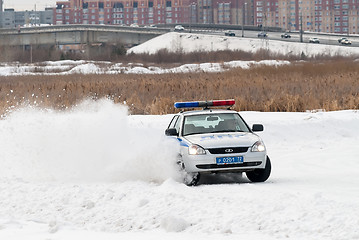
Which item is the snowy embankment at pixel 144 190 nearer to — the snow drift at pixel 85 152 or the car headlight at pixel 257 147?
the snow drift at pixel 85 152

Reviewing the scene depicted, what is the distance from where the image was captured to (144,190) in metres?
10.7

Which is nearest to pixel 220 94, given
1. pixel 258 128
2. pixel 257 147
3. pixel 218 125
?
pixel 218 125

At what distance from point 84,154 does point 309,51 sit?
3310 inches

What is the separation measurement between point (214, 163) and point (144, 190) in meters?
1.37

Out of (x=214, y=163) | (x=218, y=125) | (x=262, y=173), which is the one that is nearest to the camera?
(x=214, y=163)

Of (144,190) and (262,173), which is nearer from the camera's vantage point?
(144,190)

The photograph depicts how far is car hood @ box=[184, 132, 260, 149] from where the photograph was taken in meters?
11.5

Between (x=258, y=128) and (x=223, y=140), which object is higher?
(x=258, y=128)

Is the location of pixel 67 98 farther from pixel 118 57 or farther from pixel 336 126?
pixel 118 57

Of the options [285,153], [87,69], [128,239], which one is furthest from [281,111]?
[87,69]

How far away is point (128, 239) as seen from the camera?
781cm

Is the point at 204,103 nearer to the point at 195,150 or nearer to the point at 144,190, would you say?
the point at 195,150

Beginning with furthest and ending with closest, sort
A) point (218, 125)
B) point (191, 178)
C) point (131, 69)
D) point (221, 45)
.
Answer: point (221, 45) < point (131, 69) < point (218, 125) < point (191, 178)

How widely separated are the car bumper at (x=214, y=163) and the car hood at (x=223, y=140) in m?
0.16
